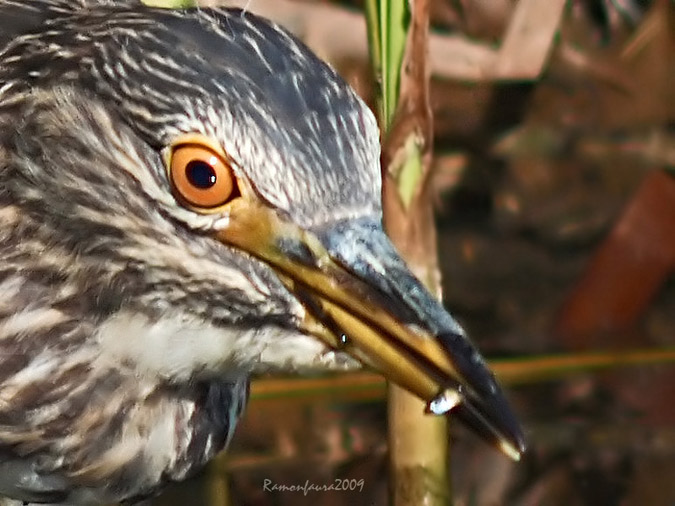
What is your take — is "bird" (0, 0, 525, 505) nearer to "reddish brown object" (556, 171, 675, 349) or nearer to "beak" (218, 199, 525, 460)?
"beak" (218, 199, 525, 460)

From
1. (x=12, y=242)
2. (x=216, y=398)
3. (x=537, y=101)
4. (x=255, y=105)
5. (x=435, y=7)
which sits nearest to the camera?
(x=255, y=105)

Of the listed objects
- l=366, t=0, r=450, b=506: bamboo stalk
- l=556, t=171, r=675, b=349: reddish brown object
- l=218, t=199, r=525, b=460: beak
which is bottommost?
l=556, t=171, r=675, b=349: reddish brown object

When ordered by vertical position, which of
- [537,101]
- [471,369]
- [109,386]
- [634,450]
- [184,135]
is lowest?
[634,450]

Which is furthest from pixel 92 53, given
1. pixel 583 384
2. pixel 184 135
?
pixel 583 384

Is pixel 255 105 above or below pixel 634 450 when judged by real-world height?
above

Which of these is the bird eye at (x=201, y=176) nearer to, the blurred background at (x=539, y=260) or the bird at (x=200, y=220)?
the bird at (x=200, y=220)

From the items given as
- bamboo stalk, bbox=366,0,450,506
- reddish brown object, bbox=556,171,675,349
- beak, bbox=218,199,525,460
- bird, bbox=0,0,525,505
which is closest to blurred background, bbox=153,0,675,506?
reddish brown object, bbox=556,171,675,349

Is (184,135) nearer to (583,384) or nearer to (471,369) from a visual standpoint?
(471,369)
